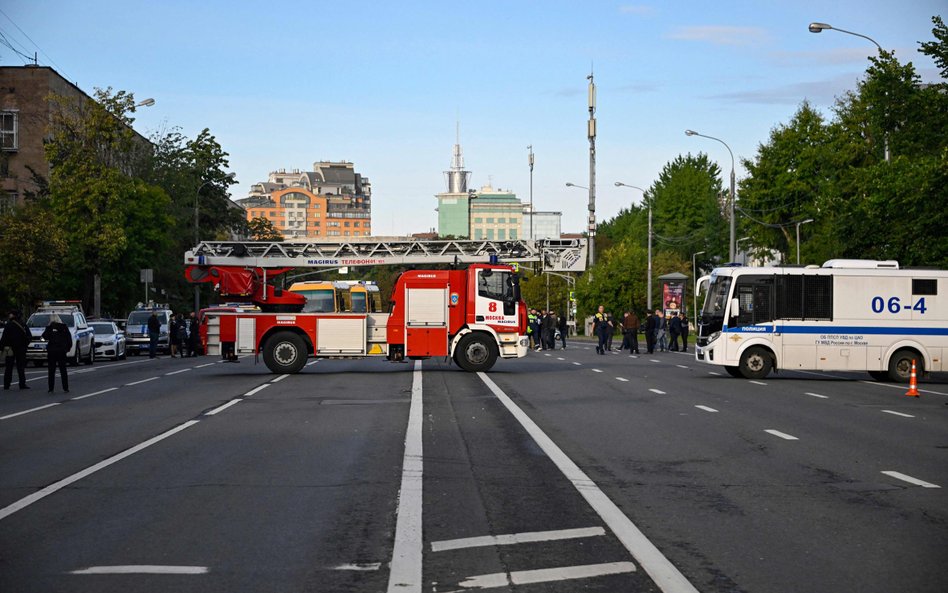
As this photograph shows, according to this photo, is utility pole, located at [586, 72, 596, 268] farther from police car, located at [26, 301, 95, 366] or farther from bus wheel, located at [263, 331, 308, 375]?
bus wheel, located at [263, 331, 308, 375]

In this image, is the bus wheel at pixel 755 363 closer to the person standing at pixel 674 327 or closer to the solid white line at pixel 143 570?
the person standing at pixel 674 327

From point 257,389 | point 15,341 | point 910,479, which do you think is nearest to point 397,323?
point 257,389

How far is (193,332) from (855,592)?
40.8m

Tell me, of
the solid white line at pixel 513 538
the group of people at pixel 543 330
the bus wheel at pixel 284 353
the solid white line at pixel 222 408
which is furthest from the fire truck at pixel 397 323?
the solid white line at pixel 513 538

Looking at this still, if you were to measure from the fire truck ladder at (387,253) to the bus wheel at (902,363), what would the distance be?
10332 millimetres

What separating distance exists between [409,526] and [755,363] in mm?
21496

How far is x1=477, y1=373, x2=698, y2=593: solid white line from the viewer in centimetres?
668

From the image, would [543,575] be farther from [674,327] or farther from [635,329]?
[674,327]

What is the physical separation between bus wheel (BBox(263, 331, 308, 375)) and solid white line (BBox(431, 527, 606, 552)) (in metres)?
22.1

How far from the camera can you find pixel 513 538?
25.9 ft

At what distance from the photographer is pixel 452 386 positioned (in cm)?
2455

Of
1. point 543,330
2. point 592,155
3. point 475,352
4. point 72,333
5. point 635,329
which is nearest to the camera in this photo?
point 475,352

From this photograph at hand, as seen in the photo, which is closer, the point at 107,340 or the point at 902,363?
the point at 902,363

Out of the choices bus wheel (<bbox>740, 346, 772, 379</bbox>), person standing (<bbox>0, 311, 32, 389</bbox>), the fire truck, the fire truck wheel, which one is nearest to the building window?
the fire truck
